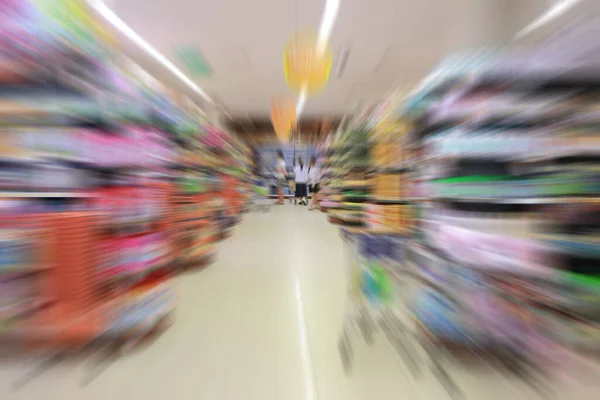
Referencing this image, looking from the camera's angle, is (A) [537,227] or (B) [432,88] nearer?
(A) [537,227]

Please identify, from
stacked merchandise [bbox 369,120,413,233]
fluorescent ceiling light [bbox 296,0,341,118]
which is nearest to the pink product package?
stacked merchandise [bbox 369,120,413,233]

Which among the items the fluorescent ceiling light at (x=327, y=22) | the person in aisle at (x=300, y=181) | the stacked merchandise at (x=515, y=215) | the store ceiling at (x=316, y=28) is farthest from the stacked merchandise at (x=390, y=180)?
the person in aisle at (x=300, y=181)

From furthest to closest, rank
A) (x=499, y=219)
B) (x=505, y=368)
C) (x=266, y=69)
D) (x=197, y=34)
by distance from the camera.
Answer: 1. (x=266, y=69)
2. (x=197, y=34)
3. (x=505, y=368)
4. (x=499, y=219)

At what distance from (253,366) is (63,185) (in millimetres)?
1007

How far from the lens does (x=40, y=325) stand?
3.14ft

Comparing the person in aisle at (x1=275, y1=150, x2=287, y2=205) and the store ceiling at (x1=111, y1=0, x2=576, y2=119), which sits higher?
the store ceiling at (x1=111, y1=0, x2=576, y2=119)

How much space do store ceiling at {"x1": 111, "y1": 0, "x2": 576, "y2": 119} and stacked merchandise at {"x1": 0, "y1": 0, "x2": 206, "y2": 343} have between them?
181 centimetres

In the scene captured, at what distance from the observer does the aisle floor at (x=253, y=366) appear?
2.71ft

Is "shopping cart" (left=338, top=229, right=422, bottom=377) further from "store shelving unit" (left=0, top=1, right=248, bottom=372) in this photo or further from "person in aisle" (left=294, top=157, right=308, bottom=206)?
"person in aisle" (left=294, top=157, right=308, bottom=206)

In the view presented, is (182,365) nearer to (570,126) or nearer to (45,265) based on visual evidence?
(45,265)

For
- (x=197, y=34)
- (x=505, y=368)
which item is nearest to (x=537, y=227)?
(x=505, y=368)

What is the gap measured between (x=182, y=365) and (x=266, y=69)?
170 inches

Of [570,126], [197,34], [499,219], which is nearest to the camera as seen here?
[570,126]

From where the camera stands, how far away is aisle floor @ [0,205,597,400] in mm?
825
